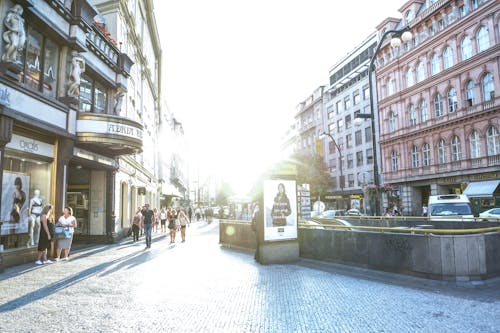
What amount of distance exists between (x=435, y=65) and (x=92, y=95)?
32.7 m

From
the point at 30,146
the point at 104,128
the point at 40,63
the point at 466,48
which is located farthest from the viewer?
the point at 466,48

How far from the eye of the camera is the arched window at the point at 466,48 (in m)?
31.8

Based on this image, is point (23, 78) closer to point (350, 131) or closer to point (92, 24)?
point (92, 24)

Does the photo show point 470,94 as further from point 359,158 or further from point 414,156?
point 359,158

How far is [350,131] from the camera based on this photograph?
2083 inches

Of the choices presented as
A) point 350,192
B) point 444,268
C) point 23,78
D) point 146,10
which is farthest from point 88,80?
point 350,192

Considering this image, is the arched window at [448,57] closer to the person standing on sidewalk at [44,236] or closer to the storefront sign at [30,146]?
the storefront sign at [30,146]

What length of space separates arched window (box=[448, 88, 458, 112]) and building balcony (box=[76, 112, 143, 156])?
2987 centimetres

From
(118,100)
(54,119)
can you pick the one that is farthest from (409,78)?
(54,119)

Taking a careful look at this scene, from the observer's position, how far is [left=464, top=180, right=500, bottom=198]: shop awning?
2847cm

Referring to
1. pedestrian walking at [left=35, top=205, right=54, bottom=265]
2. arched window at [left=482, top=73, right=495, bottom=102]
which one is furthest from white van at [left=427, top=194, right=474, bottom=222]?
arched window at [left=482, top=73, right=495, bottom=102]

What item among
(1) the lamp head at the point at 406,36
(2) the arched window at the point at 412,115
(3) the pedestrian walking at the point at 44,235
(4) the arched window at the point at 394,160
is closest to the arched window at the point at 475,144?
(2) the arched window at the point at 412,115

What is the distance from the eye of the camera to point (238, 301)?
6.45 metres

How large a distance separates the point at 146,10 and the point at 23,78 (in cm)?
2354
